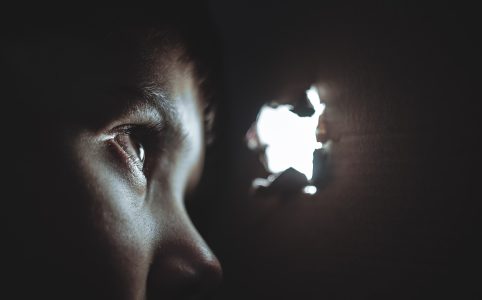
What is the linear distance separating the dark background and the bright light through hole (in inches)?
1.3

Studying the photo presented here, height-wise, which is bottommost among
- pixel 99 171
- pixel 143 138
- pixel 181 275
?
pixel 181 275

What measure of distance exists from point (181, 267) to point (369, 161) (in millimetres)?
380

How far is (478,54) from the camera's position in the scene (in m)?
0.54

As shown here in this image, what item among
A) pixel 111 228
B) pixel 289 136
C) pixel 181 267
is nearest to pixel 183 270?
pixel 181 267

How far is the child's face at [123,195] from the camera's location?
52cm

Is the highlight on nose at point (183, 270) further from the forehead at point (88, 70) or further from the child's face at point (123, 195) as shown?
the forehead at point (88, 70)

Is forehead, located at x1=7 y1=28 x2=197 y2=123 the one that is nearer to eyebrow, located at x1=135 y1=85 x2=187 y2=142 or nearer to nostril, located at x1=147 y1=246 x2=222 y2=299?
eyebrow, located at x1=135 y1=85 x2=187 y2=142

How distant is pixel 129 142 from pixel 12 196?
0.21 meters

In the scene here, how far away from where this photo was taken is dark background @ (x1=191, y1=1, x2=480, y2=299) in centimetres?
55

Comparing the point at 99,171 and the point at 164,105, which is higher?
the point at 164,105

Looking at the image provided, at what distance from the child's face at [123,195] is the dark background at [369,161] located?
21 cm

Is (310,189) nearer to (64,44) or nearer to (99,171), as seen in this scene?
(99,171)

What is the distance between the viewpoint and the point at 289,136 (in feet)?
2.62

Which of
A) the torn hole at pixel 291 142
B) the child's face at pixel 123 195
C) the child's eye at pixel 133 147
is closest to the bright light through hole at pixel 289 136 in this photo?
the torn hole at pixel 291 142
